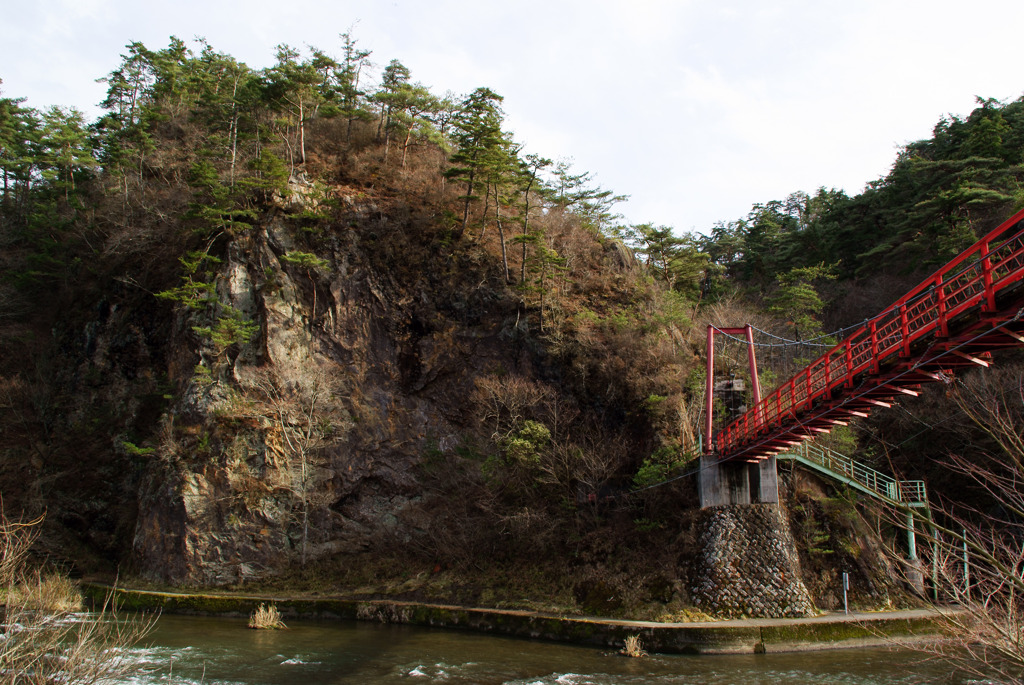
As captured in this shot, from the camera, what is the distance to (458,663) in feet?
47.2

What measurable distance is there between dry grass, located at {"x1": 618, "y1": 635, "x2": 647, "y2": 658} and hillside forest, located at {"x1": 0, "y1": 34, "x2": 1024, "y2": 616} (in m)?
2.40

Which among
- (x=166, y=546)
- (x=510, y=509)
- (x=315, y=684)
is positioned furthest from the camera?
(x=166, y=546)

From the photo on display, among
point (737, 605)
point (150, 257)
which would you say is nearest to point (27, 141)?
point (150, 257)

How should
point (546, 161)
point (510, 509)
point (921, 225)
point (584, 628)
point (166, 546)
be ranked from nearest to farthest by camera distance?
point (584, 628) → point (510, 509) → point (166, 546) → point (546, 161) → point (921, 225)

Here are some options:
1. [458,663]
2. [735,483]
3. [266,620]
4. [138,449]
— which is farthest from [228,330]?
[735,483]

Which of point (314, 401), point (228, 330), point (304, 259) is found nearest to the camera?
point (228, 330)

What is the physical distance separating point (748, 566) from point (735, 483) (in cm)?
252

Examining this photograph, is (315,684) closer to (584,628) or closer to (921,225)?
(584,628)

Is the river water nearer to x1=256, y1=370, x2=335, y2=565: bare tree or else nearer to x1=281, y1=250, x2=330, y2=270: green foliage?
x1=256, y1=370, x2=335, y2=565: bare tree

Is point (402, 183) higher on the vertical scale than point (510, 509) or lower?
higher

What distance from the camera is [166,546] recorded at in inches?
928

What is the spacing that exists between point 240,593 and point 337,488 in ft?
16.3

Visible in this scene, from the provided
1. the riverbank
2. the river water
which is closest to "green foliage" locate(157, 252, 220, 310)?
the riverbank

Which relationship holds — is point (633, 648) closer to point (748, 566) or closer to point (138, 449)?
point (748, 566)
